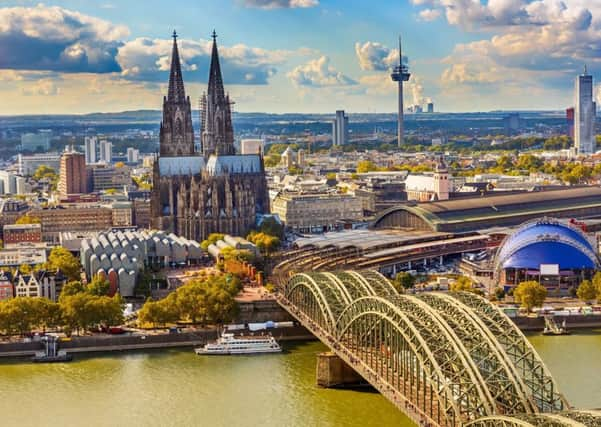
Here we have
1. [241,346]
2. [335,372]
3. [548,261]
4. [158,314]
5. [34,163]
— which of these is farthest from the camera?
[34,163]

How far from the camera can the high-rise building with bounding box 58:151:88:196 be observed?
261ft

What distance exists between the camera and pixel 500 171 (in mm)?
93062

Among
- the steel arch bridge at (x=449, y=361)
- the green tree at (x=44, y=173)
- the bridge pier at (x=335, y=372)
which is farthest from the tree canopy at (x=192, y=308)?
the green tree at (x=44, y=173)

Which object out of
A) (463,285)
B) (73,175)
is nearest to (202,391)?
(463,285)

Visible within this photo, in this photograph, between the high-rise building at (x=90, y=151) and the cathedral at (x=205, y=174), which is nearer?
the cathedral at (x=205, y=174)

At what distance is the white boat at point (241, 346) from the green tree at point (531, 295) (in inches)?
345

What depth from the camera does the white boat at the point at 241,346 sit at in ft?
101

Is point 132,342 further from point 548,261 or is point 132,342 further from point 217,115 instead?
point 217,115

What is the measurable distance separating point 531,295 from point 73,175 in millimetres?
51372

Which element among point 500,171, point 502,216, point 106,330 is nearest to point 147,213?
point 502,216

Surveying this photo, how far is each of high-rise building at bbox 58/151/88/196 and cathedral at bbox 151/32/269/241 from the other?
19.6 m

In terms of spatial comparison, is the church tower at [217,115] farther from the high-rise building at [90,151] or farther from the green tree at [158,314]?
the high-rise building at [90,151]

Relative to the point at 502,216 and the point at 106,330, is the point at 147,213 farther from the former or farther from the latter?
the point at 106,330

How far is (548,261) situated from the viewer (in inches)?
1549
